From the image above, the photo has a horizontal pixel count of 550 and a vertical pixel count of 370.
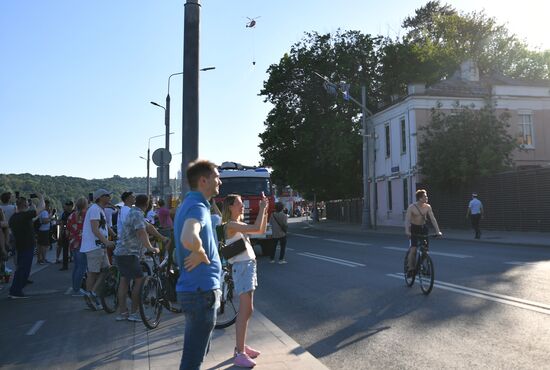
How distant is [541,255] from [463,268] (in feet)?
12.9

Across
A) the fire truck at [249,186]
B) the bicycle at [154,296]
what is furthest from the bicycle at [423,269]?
the fire truck at [249,186]

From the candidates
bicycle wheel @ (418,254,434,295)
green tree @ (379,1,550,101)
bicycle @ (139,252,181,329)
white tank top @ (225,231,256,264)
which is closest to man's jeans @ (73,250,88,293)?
bicycle @ (139,252,181,329)

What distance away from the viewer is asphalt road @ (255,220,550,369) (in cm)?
587

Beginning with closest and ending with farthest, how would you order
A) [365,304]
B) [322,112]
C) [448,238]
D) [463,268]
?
[365,304] → [463,268] → [448,238] → [322,112]

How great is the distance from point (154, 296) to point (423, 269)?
4840 mm

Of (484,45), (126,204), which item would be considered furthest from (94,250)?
(484,45)

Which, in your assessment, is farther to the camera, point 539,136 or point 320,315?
point 539,136

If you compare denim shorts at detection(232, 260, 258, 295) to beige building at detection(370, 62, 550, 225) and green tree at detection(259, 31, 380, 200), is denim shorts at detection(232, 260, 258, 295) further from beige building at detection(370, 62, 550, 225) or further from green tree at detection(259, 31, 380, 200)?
green tree at detection(259, 31, 380, 200)

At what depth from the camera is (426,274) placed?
9875mm

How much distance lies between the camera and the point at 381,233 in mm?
31078

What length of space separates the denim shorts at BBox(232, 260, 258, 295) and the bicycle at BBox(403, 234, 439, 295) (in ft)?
15.4

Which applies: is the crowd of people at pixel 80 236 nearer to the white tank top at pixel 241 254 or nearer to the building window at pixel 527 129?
the white tank top at pixel 241 254

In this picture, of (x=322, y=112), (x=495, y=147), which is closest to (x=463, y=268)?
(x=495, y=147)

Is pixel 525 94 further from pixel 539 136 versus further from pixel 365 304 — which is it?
pixel 365 304
